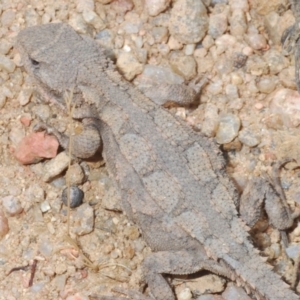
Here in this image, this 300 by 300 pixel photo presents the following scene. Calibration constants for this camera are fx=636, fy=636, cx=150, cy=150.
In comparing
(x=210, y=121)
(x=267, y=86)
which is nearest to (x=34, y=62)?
(x=210, y=121)

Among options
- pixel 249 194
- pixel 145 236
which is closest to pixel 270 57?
pixel 249 194

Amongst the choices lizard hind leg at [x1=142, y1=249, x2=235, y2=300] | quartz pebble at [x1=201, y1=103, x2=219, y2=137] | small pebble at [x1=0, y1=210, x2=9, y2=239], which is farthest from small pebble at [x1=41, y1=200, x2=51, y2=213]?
quartz pebble at [x1=201, y1=103, x2=219, y2=137]

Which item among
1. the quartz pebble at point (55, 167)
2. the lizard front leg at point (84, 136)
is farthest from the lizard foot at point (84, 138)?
the quartz pebble at point (55, 167)

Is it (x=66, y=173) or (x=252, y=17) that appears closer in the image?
(x=66, y=173)

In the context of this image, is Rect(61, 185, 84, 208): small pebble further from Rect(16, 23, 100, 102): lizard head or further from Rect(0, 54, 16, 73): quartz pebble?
Rect(0, 54, 16, 73): quartz pebble

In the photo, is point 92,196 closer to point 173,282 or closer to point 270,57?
point 173,282

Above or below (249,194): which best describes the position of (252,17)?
above
